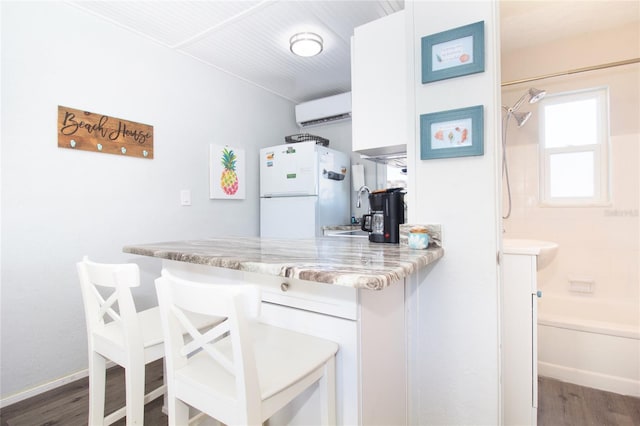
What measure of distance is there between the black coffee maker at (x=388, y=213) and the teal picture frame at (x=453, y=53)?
1.72 ft

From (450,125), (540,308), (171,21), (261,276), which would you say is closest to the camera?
(261,276)

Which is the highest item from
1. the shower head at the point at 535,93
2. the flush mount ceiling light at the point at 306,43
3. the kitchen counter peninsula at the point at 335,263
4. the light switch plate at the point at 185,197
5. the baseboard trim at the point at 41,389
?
the flush mount ceiling light at the point at 306,43

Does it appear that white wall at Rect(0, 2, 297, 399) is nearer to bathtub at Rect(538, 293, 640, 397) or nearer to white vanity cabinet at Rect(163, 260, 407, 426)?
white vanity cabinet at Rect(163, 260, 407, 426)

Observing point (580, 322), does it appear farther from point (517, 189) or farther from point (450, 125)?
point (450, 125)

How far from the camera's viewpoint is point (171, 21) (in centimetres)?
219

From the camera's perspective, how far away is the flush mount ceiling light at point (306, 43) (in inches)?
91.5

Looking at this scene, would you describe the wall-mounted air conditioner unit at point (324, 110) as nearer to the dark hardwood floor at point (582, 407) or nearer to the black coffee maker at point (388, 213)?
the black coffee maker at point (388, 213)

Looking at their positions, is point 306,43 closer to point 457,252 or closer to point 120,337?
point 457,252

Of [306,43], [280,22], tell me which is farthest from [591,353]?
[280,22]

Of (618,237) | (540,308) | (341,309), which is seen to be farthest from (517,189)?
(341,309)

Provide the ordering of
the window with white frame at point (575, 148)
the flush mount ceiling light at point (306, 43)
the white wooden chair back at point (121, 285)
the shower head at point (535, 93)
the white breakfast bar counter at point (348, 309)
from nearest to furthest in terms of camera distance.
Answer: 1. the white breakfast bar counter at point (348, 309)
2. the white wooden chair back at point (121, 285)
3. the shower head at point (535, 93)
4. the flush mount ceiling light at point (306, 43)
5. the window with white frame at point (575, 148)

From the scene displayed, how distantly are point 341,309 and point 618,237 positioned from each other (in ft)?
8.64

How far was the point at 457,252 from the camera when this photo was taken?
1.35 m

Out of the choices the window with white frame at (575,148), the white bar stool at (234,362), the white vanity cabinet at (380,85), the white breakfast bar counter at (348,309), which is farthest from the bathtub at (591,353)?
the white bar stool at (234,362)
